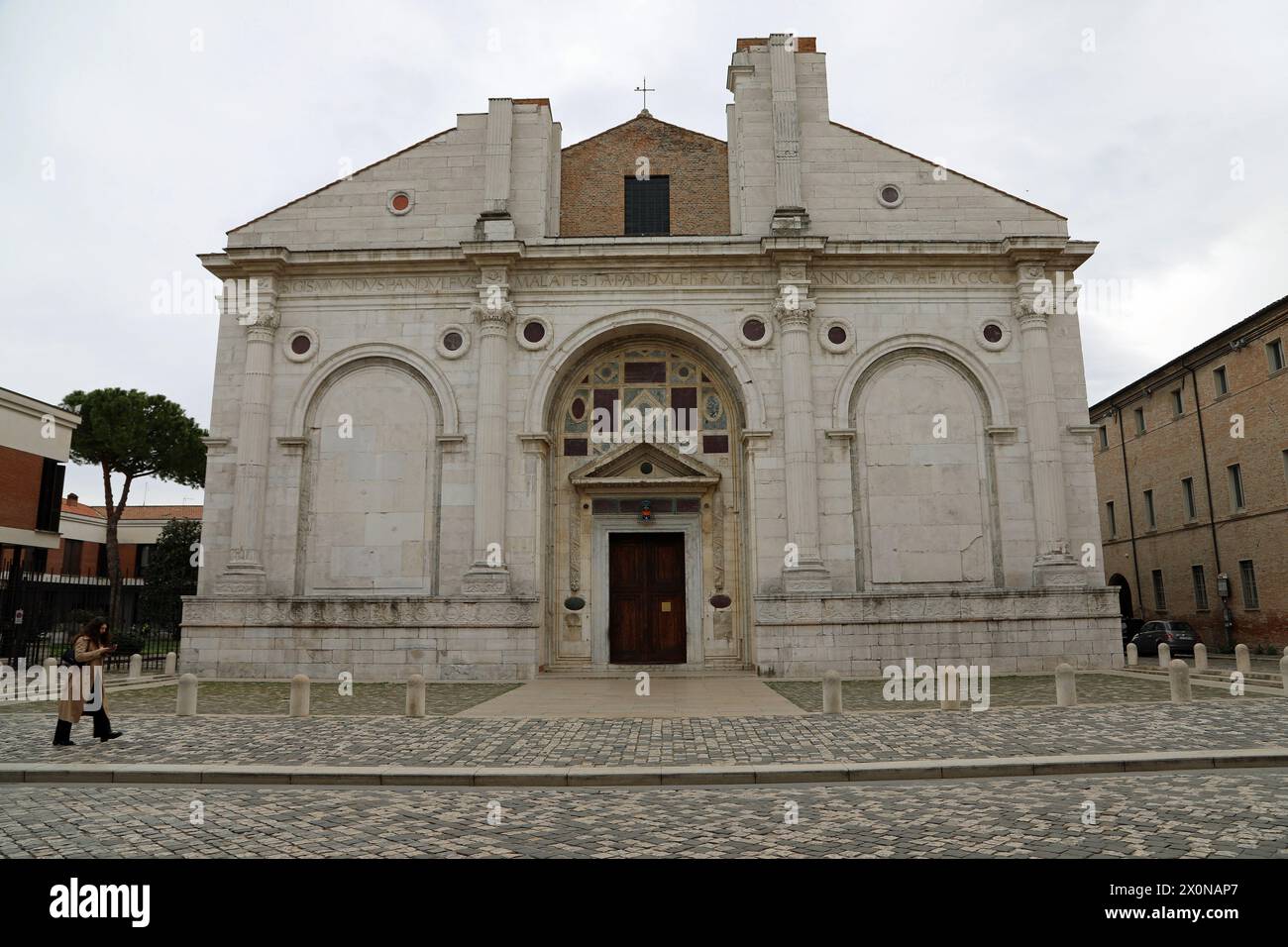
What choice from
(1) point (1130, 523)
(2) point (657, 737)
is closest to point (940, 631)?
(2) point (657, 737)

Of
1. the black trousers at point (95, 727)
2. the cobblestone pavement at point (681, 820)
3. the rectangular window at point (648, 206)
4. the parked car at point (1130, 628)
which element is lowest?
the cobblestone pavement at point (681, 820)

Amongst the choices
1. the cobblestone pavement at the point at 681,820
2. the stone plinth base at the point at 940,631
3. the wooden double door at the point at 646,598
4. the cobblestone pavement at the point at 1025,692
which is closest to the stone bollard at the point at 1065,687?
the cobblestone pavement at the point at 1025,692

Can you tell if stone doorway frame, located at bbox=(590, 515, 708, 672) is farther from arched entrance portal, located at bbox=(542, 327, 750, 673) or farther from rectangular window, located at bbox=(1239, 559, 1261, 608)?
rectangular window, located at bbox=(1239, 559, 1261, 608)

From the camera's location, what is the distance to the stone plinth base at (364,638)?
64.4ft

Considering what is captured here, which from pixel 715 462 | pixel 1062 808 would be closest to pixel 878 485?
pixel 715 462

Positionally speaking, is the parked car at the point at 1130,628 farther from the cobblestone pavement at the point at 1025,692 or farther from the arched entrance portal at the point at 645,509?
the arched entrance portal at the point at 645,509

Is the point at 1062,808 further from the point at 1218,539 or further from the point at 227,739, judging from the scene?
the point at 1218,539

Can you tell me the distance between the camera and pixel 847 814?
729cm

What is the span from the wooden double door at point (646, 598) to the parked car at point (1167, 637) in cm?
1710

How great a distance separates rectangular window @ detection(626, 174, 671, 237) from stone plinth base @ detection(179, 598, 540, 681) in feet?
38.2

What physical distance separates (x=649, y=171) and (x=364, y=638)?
50.8 ft

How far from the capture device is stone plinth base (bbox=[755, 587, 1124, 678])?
1950cm

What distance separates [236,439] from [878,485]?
1628cm

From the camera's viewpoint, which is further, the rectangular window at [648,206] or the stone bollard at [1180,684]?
the rectangular window at [648,206]
